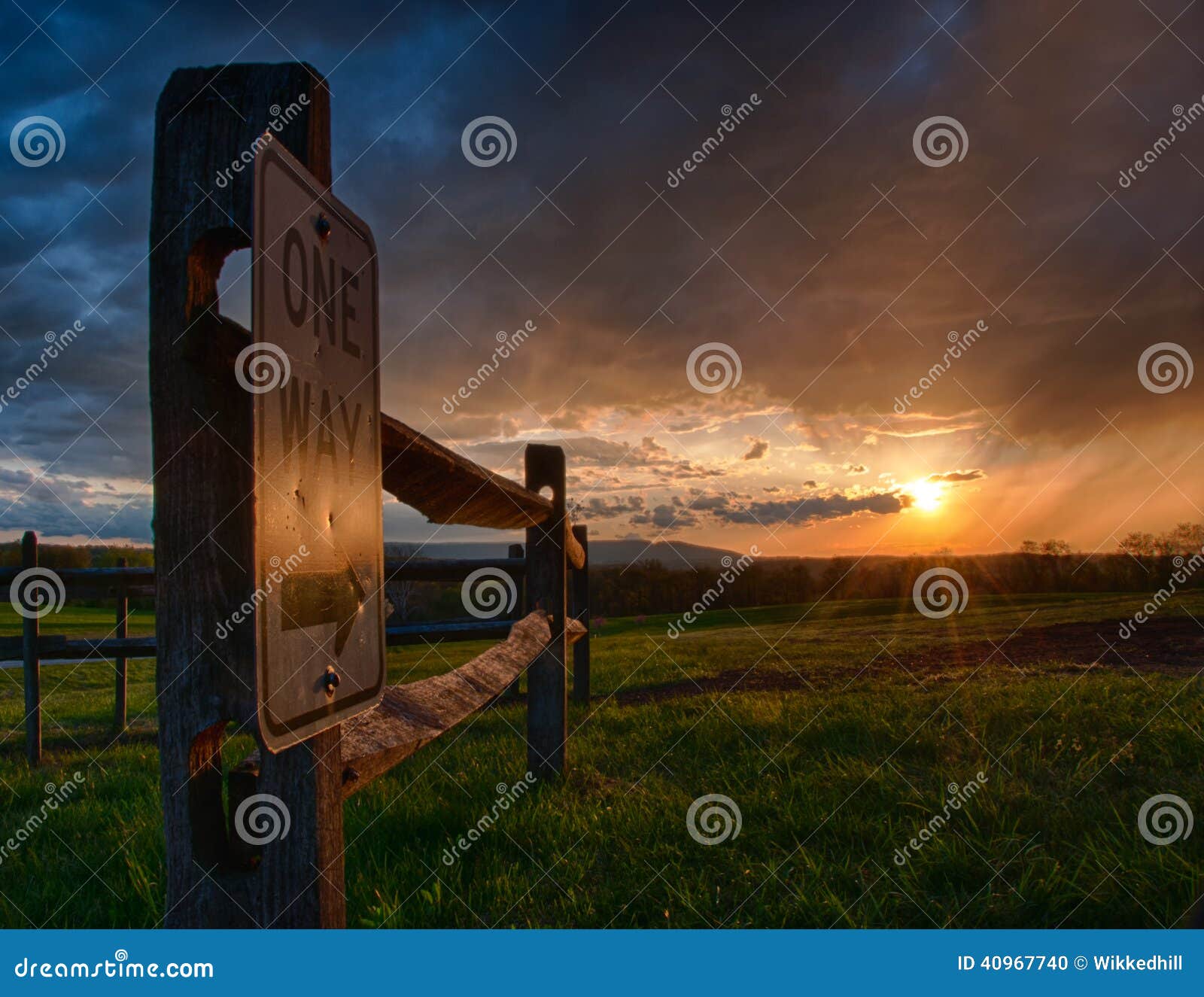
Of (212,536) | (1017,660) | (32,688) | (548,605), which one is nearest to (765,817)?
(548,605)

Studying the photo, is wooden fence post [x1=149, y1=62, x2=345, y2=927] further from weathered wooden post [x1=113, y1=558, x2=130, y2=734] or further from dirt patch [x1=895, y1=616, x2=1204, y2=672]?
dirt patch [x1=895, y1=616, x2=1204, y2=672]

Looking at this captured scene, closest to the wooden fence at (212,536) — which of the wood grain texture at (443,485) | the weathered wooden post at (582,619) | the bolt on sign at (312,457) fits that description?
the bolt on sign at (312,457)

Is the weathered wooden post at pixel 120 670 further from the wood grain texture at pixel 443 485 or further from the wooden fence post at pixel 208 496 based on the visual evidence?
the wooden fence post at pixel 208 496

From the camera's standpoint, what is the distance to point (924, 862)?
2.84 m

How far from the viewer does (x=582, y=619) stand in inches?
313

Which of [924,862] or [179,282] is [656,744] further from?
[179,282]

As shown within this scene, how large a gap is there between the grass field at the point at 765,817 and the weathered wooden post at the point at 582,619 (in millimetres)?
1054

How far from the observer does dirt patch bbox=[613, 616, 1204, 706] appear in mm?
7328

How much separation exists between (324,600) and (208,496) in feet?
1.17

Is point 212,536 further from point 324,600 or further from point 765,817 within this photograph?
point 765,817

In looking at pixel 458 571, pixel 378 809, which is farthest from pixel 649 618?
pixel 378 809

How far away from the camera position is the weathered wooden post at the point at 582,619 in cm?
767

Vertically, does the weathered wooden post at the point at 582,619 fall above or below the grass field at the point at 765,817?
above

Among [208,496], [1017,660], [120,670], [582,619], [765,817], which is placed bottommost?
[765,817]
